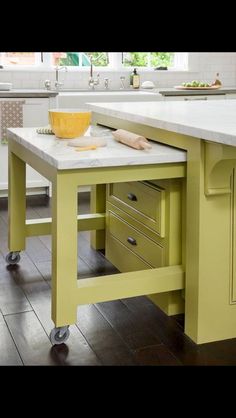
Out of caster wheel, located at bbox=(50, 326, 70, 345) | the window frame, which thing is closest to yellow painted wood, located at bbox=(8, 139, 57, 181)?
caster wheel, located at bbox=(50, 326, 70, 345)

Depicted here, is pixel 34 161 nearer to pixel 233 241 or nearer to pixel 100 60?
pixel 233 241

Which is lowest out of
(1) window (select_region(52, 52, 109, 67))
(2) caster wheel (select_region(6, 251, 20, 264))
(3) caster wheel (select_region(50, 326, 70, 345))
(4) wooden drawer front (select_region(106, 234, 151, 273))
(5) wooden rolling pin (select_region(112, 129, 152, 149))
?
(3) caster wheel (select_region(50, 326, 70, 345))

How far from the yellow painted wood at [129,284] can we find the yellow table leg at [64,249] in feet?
0.18

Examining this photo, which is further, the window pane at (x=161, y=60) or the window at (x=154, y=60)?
the window pane at (x=161, y=60)

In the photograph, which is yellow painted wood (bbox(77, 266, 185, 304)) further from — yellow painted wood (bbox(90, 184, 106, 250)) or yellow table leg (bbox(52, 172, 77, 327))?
yellow painted wood (bbox(90, 184, 106, 250))

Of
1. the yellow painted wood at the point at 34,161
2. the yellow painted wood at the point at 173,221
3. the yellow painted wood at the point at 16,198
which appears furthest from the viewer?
the yellow painted wood at the point at 16,198

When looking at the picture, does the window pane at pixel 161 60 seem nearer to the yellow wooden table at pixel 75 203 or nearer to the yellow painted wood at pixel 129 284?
the yellow wooden table at pixel 75 203


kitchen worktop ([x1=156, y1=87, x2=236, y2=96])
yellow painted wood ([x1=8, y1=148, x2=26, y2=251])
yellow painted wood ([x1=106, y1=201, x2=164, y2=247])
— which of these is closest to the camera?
yellow painted wood ([x1=106, y1=201, x2=164, y2=247])

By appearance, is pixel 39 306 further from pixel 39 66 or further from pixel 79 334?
pixel 39 66

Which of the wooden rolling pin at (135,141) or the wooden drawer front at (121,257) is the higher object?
the wooden rolling pin at (135,141)

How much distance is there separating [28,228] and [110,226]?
460 millimetres

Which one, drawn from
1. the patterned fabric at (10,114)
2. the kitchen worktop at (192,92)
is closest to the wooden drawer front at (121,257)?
the patterned fabric at (10,114)

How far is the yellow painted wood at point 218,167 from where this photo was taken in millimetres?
1670

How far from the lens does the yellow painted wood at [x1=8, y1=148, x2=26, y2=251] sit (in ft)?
8.63
